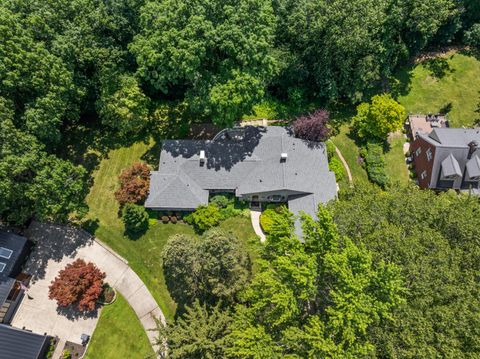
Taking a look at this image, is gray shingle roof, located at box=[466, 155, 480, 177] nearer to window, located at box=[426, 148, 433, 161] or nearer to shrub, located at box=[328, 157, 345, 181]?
window, located at box=[426, 148, 433, 161]

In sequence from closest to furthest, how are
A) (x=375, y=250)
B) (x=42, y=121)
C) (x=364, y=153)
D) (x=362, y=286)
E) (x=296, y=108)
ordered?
(x=362, y=286)
(x=375, y=250)
(x=42, y=121)
(x=364, y=153)
(x=296, y=108)

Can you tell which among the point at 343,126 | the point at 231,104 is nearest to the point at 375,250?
the point at 231,104

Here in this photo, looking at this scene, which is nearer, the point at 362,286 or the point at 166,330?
the point at 362,286

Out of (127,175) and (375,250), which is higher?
(127,175)

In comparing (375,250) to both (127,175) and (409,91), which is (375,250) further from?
(409,91)

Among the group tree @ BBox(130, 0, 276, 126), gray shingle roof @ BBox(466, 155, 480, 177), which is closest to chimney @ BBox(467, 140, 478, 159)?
gray shingle roof @ BBox(466, 155, 480, 177)

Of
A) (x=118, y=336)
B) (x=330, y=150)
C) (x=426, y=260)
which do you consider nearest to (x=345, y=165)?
(x=330, y=150)

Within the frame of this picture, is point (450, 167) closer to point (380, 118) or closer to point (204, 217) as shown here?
point (380, 118)
